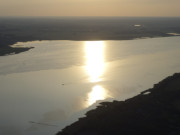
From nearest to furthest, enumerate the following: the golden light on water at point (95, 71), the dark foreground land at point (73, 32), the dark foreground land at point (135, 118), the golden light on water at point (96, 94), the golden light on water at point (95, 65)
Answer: the dark foreground land at point (135, 118) → the golden light on water at point (96, 94) → the golden light on water at point (95, 71) → the golden light on water at point (95, 65) → the dark foreground land at point (73, 32)

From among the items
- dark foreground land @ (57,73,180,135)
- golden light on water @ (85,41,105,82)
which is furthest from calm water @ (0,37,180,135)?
dark foreground land @ (57,73,180,135)

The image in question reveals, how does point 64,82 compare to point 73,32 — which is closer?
point 64,82

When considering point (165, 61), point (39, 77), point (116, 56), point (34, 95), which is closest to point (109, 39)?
point (116, 56)

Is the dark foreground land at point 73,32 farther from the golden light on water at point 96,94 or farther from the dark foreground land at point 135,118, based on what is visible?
the dark foreground land at point 135,118

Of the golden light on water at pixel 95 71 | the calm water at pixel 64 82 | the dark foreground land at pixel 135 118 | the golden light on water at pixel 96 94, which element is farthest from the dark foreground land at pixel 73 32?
the dark foreground land at pixel 135 118

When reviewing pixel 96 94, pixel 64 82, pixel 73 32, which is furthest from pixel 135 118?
pixel 73 32

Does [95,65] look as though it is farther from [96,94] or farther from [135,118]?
[135,118]
